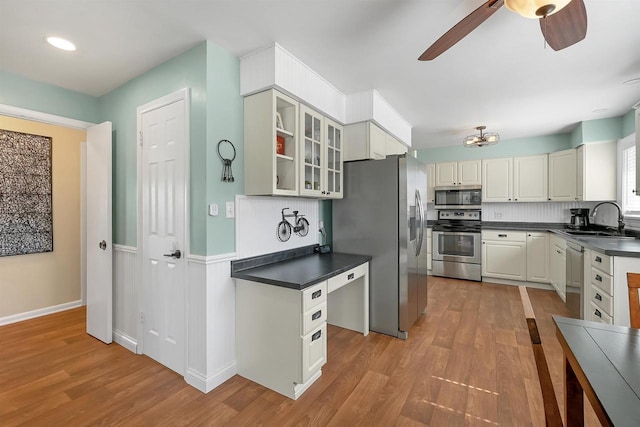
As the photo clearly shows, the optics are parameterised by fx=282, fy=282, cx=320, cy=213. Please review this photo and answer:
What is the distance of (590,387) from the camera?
2.59ft

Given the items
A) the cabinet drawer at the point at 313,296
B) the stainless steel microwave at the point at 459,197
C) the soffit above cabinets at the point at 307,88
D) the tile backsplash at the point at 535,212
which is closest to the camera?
the cabinet drawer at the point at 313,296

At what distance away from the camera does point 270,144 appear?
2158 millimetres

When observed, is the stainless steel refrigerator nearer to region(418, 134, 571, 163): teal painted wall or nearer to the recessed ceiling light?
the recessed ceiling light

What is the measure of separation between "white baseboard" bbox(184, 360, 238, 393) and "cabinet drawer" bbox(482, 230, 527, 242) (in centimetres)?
442

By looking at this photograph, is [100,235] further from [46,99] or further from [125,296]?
[46,99]

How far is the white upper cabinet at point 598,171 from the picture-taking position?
12.5 ft

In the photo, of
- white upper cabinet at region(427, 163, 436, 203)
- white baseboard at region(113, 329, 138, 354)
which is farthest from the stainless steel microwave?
white baseboard at region(113, 329, 138, 354)

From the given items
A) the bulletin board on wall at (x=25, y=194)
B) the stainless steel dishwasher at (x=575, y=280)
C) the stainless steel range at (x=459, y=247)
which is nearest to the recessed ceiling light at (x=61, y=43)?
the bulletin board on wall at (x=25, y=194)

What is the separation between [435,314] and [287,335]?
7.34ft

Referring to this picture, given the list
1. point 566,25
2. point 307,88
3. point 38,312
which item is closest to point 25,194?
point 38,312

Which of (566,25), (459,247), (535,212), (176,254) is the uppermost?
(566,25)

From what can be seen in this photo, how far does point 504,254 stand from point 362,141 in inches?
132

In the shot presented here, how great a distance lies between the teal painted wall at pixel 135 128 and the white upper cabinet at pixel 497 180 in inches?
190

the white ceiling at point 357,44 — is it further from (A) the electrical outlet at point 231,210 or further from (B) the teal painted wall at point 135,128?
(A) the electrical outlet at point 231,210
